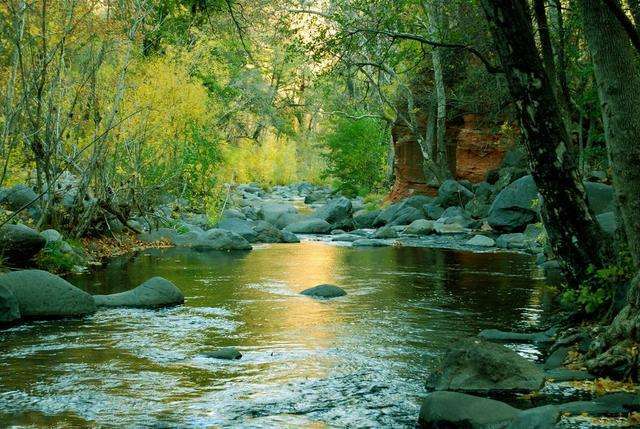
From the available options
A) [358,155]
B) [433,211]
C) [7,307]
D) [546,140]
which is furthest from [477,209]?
[7,307]

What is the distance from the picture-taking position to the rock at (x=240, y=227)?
71.3ft

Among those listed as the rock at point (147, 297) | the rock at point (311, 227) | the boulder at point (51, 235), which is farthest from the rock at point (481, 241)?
the rock at point (147, 297)

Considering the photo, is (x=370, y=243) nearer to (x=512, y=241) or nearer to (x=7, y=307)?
(x=512, y=241)

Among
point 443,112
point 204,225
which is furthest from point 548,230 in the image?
point 443,112

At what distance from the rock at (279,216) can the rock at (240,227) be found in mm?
3546

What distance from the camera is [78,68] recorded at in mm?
16328

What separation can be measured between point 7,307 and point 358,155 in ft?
94.6

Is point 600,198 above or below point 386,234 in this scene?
above

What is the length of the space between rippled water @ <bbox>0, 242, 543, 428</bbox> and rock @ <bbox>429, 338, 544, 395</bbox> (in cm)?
31

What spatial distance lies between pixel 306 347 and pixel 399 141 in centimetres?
2514

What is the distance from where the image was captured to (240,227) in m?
22.4

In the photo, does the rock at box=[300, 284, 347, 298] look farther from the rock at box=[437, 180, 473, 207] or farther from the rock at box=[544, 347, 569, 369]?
the rock at box=[437, 180, 473, 207]

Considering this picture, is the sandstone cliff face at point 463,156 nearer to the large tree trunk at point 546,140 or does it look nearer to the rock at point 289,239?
the rock at point 289,239

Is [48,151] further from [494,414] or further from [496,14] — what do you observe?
[494,414]
